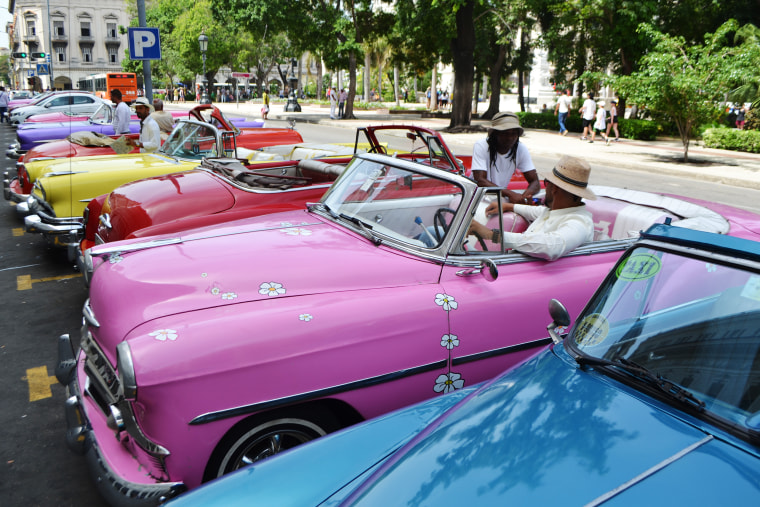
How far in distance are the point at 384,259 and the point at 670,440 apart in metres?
1.79

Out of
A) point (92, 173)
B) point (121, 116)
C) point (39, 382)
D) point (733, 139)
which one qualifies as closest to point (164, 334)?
point (39, 382)

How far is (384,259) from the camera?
3291 mm

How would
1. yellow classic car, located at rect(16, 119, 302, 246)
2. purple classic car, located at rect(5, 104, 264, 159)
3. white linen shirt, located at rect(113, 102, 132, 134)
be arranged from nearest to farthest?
yellow classic car, located at rect(16, 119, 302, 246) < white linen shirt, located at rect(113, 102, 132, 134) < purple classic car, located at rect(5, 104, 264, 159)

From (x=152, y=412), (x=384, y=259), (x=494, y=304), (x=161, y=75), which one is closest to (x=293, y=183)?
(x=384, y=259)

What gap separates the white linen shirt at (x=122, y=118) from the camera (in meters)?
10.8

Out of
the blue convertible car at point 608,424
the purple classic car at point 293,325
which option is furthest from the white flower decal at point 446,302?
the blue convertible car at point 608,424

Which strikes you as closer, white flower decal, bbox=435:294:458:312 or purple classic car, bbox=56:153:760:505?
purple classic car, bbox=56:153:760:505

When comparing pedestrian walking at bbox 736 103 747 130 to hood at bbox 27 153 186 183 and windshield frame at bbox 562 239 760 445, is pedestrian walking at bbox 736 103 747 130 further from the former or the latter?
windshield frame at bbox 562 239 760 445

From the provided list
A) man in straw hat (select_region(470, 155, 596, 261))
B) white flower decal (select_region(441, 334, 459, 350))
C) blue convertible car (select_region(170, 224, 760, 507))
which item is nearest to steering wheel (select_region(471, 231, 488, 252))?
man in straw hat (select_region(470, 155, 596, 261))

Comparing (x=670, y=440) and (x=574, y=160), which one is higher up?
(x=574, y=160)

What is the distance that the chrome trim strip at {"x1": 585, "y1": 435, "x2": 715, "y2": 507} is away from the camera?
63.0 inches

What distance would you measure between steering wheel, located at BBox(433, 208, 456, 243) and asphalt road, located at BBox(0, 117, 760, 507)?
2.28m

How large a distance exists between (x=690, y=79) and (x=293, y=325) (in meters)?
15.3

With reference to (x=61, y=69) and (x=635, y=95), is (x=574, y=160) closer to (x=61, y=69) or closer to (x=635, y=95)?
(x=635, y=95)
